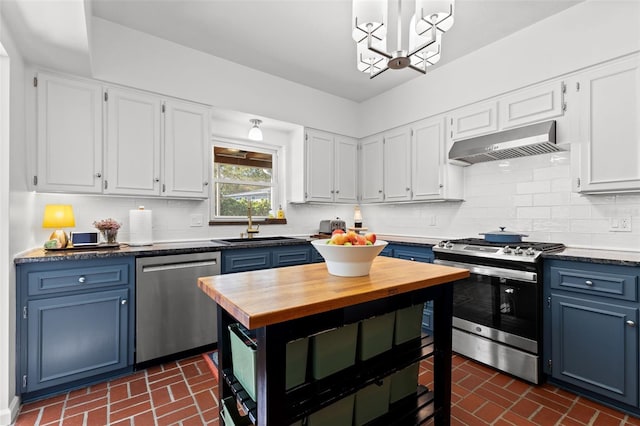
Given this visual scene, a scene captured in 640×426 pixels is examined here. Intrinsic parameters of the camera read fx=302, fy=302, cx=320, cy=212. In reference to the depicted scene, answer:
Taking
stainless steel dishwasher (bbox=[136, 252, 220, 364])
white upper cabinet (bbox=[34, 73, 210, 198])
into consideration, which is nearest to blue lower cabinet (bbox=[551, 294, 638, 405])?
stainless steel dishwasher (bbox=[136, 252, 220, 364])

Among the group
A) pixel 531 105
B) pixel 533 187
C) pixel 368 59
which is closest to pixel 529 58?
pixel 531 105

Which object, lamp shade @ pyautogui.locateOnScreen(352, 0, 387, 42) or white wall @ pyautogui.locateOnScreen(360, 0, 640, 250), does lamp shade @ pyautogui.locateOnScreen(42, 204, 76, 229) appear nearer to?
lamp shade @ pyautogui.locateOnScreen(352, 0, 387, 42)

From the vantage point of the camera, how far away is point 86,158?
2.54 metres

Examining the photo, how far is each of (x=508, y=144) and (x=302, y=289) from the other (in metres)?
2.44

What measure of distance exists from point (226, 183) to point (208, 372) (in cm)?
216

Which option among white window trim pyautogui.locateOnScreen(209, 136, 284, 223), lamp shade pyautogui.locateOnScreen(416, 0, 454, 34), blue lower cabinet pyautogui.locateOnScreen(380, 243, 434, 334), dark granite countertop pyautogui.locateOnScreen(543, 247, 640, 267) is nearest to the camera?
lamp shade pyautogui.locateOnScreen(416, 0, 454, 34)

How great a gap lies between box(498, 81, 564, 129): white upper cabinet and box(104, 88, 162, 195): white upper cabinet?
331 cm

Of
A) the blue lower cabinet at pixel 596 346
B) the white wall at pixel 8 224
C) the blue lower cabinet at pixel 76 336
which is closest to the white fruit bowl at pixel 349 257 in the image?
the blue lower cabinet at pixel 596 346

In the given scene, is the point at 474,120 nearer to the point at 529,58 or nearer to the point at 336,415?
the point at 529,58

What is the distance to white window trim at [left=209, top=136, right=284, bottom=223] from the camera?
3628 millimetres

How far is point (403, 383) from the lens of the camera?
1663 mm

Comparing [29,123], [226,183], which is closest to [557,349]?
[226,183]

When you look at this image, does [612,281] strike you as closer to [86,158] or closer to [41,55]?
[86,158]

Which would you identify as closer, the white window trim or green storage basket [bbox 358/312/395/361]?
green storage basket [bbox 358/312/395/361]
